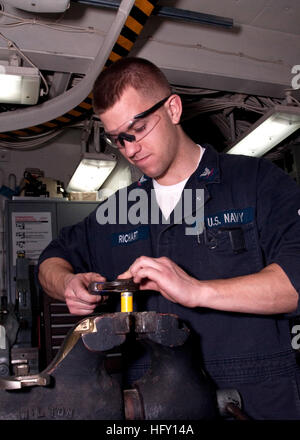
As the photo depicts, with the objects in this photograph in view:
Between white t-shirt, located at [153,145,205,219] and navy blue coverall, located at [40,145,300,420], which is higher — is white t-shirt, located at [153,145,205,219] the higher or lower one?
the higher one

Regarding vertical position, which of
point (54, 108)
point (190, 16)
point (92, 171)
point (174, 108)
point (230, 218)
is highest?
point (190, 16)

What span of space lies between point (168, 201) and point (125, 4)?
122 cm

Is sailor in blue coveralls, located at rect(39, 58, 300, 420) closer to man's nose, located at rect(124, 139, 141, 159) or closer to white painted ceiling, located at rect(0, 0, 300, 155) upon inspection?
man's nose, located at rect(124, 139, 141, 159)

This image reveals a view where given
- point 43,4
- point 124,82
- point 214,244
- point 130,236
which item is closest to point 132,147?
point 124,82

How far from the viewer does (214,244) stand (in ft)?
4.42

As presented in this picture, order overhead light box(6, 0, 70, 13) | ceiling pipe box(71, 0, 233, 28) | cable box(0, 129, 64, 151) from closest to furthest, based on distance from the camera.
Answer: overhead light box(6, 0, 70, 13) → ceiling pipe box(71, 0, 233, 28) → cable box(0, 129, 64, 151)

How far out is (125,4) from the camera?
213 cm

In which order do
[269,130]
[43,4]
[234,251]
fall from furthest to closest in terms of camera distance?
[269,130], [43,4], [234,251]

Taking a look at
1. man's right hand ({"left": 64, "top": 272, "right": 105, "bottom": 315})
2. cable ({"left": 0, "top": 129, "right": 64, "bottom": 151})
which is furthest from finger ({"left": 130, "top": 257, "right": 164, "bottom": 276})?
cable ({"left": 0, "top": 129, "right": 64, "bottom": 151})

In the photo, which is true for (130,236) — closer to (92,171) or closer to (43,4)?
(43,4)

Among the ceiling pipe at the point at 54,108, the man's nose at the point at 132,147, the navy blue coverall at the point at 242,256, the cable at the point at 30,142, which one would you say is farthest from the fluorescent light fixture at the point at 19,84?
the navy blue coverall at the point at 242,256

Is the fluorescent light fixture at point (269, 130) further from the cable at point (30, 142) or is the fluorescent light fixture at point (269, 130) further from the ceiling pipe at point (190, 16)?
the cable at point (30, 142)

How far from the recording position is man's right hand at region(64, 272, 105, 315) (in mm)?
1131

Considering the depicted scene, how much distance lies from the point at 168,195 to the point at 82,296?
574 millimetres
